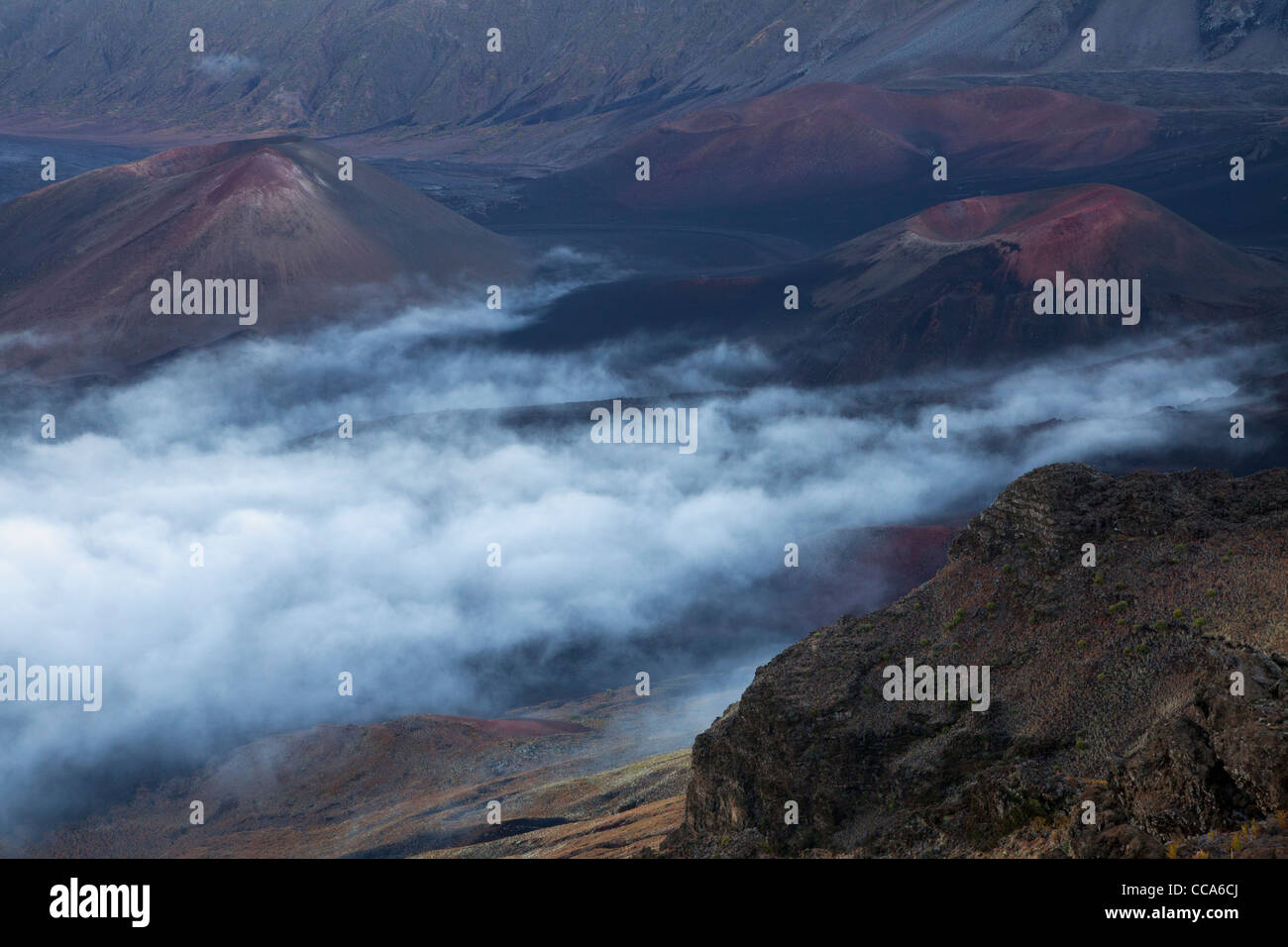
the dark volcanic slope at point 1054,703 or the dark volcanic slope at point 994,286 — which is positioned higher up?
the dark volcanic slope at point 994,286

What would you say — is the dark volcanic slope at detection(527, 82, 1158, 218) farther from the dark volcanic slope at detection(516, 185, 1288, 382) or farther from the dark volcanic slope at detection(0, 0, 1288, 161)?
the dark volcanic slope at detection(516, 185, 1288, 382)

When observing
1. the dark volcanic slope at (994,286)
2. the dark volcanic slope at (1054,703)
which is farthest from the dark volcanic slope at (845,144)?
the dark volcanic slope at (1054,703)

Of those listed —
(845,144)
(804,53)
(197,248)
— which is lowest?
(197,248)

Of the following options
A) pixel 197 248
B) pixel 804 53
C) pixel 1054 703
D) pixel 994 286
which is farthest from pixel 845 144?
pixel 1054 703

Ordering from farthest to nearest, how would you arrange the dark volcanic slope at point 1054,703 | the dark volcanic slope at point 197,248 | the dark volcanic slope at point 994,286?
the dark volcanic slope at point 197,248 < the dark volcanic slope at point 994,286 < the dark volcanic slope at point 1054,703

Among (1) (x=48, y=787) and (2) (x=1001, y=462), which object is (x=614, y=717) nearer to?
(1) (x=48, y=787)

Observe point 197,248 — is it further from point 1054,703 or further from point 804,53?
point 804,53

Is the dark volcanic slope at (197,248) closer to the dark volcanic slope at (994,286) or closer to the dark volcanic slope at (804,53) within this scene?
the dark volcanic slope at (994,286)
